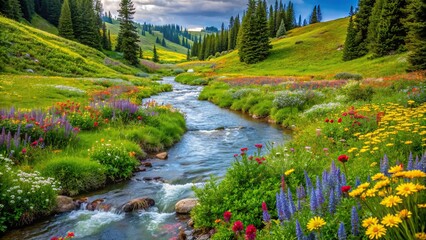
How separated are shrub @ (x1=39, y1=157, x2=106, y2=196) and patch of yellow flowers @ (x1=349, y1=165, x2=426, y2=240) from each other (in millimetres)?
8233

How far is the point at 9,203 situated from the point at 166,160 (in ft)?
20.2

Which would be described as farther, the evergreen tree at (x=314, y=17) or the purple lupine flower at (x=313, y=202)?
the evergreen tree at (x=314, y=17)

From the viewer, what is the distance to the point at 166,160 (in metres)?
12.8

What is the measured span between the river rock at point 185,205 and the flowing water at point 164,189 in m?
0.19

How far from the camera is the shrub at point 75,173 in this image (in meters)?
9.21

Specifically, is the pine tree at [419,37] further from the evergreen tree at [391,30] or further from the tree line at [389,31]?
the evergreen tree at [391,30]

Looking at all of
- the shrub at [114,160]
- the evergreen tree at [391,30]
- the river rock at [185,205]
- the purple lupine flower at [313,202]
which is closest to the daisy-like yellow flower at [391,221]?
the purple lupine flower at [313,202]

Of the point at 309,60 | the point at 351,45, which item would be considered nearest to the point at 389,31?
the point at 351,45

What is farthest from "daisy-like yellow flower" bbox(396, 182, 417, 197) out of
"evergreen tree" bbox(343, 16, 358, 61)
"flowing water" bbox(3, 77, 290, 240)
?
"evergreen tree" bbox(343, 16, 358, 61)

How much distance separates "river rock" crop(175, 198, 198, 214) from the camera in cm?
804

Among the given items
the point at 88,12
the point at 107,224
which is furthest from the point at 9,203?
the point at 88,12

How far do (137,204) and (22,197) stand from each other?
2.71 m

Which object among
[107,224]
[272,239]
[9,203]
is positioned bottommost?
[107,224]

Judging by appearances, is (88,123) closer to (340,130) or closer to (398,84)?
(340,130)
